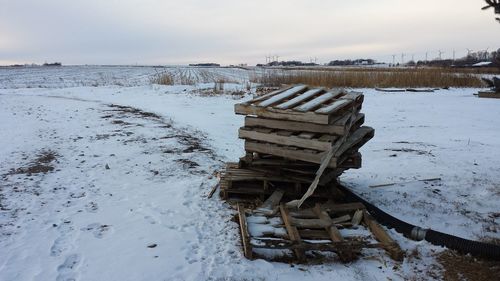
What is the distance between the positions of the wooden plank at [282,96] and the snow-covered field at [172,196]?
→ 4.59ft

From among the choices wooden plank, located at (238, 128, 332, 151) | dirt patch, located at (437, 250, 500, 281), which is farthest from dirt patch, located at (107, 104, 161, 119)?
dirt patch, located at (437, 250, 500, 281)

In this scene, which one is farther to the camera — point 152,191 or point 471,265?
point 152,191

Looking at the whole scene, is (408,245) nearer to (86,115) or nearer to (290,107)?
(290,107)

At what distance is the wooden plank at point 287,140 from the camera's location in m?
4.82

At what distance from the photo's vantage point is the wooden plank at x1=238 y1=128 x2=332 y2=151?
4.82m

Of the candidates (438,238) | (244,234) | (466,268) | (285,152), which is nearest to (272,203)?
(285,152)

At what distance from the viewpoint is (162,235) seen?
4402mm

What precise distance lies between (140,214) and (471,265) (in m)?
3.50

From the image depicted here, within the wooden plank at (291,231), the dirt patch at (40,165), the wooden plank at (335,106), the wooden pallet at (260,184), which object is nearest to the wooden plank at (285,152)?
the wooden pallet at (260,184)

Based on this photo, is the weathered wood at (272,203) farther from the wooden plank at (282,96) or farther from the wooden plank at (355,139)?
the wooden plank at (282,96)

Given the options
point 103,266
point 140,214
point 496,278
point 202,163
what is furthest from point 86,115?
point 496,278

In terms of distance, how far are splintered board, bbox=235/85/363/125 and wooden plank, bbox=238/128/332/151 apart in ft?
0.74

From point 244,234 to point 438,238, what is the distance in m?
1.93

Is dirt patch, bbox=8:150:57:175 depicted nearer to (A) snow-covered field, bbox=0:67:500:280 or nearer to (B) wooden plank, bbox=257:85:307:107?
(A) snow-covered field, bbox=0:67:500:280
